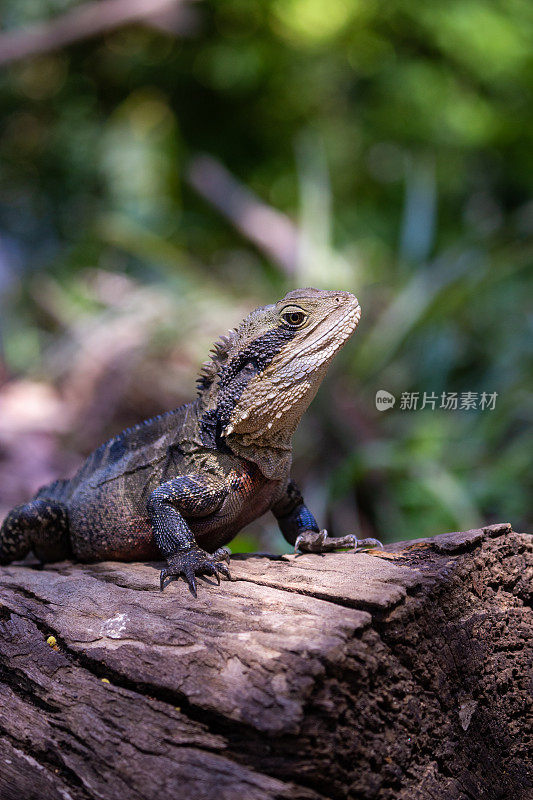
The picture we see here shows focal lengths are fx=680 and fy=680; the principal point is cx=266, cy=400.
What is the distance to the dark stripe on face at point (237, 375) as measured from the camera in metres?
3.37

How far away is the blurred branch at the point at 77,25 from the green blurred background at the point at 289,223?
52 millimetres

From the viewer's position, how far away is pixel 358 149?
13.3 metres

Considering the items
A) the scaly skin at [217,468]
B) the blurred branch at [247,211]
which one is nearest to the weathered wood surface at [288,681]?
the scaly skin at [217,468]

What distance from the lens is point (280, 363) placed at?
3.32m

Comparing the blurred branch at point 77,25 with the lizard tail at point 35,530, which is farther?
the blurred branch at point 77,25

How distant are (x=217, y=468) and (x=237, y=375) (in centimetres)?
48

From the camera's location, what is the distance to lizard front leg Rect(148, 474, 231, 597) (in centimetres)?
309

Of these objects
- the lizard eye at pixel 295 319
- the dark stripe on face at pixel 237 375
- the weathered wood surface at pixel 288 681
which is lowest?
the weathered wood surface at pixel 288 681

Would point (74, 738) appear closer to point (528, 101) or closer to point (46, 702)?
point (46, 702)

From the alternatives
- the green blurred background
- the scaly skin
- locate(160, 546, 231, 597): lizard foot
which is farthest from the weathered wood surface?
the green blurred background

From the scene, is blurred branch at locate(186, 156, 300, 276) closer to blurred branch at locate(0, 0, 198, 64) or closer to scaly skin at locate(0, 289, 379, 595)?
blurred branch at locate(0, 0, 198, 64)

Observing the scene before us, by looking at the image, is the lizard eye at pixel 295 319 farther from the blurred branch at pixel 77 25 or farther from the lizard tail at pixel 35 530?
the blurred branch at pixel 77 25

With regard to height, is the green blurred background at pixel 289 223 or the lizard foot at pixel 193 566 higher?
the green blurred background at pixel 289 223

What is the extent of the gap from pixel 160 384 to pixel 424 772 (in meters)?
5.93
